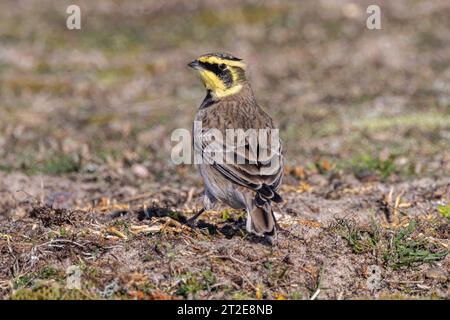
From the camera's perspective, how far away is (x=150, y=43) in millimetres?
17688

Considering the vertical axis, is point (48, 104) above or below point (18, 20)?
below

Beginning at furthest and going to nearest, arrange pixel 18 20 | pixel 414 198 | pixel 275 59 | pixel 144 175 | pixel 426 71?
pixel 18 20 → pixel 275 59 → pixel 426 71 → pixel 144 175 → pixel 414 198

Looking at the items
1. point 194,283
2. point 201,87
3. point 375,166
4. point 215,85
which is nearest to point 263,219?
point 194,283

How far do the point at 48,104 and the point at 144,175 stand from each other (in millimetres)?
4608

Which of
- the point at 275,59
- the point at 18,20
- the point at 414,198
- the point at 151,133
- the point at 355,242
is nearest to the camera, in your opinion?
the point at 355,242

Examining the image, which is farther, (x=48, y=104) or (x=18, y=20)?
(x=18, y=20)

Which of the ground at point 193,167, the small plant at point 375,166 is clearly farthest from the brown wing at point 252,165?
the small plant at point 375,166

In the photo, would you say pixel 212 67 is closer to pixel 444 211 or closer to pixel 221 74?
pixel 221 74

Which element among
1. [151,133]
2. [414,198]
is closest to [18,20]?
[151,133]

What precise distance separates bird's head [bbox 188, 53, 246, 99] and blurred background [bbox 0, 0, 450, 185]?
2.30m

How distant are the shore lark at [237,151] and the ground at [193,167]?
0.31 metres

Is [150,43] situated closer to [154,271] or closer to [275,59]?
[275,59]

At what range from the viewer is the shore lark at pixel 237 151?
6.27 metres
